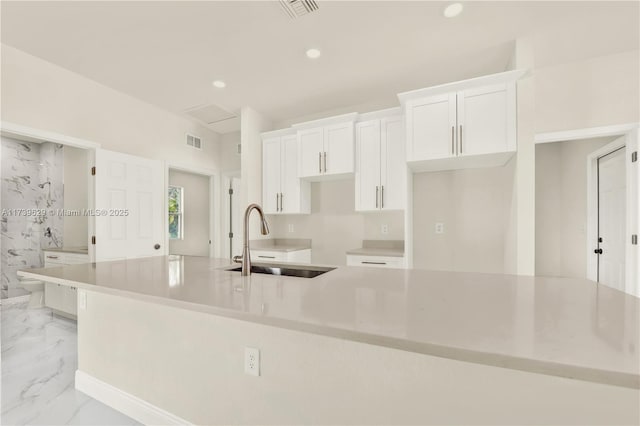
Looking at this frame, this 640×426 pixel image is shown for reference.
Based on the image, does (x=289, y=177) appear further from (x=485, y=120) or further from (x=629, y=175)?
(x=629, y=175)

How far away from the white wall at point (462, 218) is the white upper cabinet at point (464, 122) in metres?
0.31

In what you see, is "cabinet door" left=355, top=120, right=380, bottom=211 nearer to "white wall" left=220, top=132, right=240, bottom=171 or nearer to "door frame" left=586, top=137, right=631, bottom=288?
"white wall" left=220, top=132, right=240, bottom=171

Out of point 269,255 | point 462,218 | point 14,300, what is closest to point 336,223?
point 269,255

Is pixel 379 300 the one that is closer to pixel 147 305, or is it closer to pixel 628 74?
pixel 147 305

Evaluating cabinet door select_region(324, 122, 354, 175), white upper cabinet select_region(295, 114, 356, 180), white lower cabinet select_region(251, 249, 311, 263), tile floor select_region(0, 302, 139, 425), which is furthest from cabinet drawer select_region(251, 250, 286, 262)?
tile floor select_region(0, 302, 139, 425)

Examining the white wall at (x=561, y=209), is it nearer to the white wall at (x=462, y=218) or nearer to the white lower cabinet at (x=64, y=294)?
the white wall at (x=462, y=218)

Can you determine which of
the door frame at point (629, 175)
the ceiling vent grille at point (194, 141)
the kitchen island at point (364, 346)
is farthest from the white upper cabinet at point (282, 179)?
the door frame at point (629, 175)

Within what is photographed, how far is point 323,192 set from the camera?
3887 mm

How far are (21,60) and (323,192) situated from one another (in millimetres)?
3291

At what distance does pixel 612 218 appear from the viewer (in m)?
3.03

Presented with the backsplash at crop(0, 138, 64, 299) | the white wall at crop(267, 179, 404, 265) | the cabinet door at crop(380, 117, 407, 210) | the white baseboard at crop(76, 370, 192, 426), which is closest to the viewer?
the white baseboard at crop(76, 370, 192, 426)

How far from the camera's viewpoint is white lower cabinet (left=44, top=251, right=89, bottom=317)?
126 inches

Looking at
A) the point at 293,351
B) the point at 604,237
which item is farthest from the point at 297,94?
the point at 604,237

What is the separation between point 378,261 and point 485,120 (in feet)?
5.57
